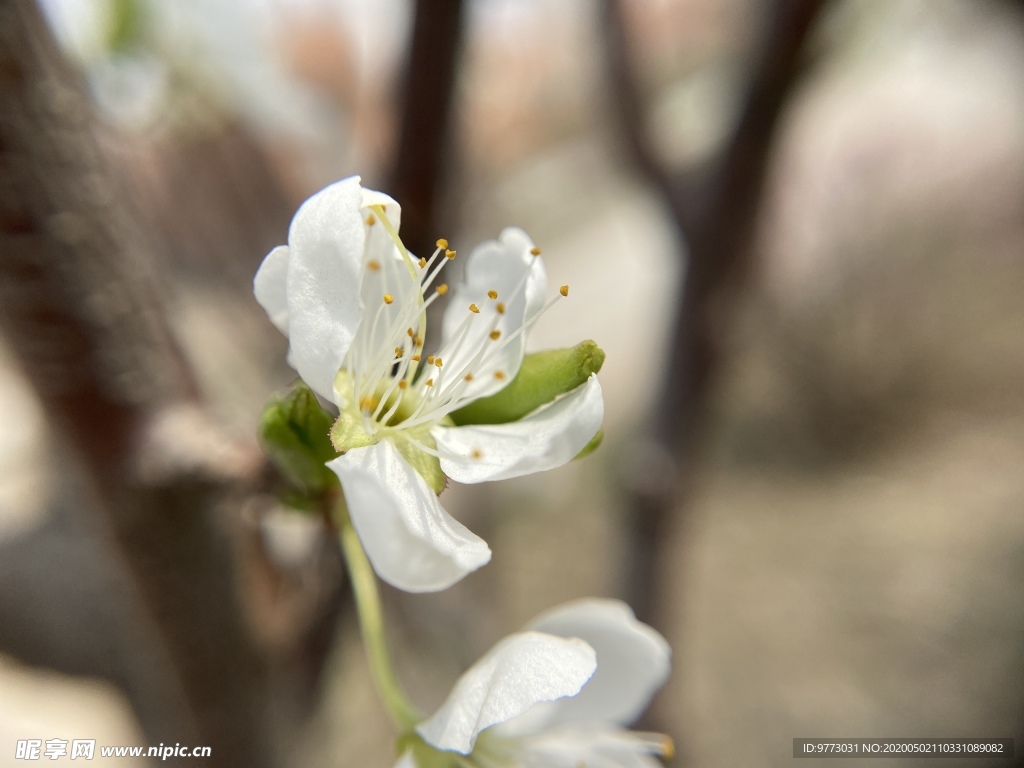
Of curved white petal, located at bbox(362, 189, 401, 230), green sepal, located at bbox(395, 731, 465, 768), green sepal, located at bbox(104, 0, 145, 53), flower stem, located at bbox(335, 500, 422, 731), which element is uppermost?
green sepal, located at bbox(104, 0, 145, 53)

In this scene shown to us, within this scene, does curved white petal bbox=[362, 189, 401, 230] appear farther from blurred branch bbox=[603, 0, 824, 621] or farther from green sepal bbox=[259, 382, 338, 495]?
blurred branch bbox=[603, 0, 824, 621]

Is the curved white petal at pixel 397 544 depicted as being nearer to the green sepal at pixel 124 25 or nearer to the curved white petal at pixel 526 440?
the curved white petal at pixel 526 440

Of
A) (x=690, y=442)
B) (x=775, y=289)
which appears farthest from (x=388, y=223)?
(x=775, y=289)

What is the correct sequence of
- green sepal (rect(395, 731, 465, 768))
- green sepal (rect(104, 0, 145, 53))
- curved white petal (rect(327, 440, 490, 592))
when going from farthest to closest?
→ green sepal (rect(104, 0, 145, 53))
green sepal (rect(395, 731, 465, 768))
curved white petal (rect(327, 440, 490, 592))

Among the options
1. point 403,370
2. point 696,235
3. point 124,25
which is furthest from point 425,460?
point 124,25

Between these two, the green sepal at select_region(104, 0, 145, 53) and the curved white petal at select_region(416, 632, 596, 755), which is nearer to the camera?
the curved white petal at select_region(416, 632, 596, 755)

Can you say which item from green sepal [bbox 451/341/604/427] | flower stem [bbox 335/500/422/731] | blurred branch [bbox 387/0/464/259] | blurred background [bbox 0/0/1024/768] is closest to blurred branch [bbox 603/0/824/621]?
blurred background [bbox 0/0/1024/768]

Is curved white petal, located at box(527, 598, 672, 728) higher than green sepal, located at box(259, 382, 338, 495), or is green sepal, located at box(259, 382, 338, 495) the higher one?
green sepal, located at box(259, 382, 338, 495)
